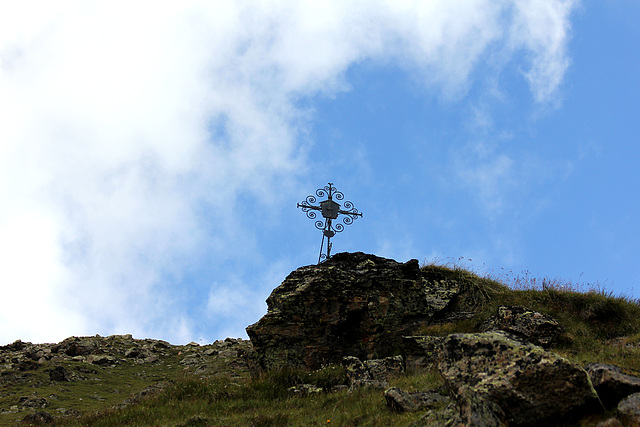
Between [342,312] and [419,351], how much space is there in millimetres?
3856

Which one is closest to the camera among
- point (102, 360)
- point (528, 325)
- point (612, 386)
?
point (612, 386)

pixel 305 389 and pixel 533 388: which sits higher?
pixel 305 389

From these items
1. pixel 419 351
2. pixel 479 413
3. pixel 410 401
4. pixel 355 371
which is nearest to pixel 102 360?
pixel 355 371

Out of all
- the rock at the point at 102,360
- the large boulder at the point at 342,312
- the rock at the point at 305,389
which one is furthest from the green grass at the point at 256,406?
the rock at the point at 102,360

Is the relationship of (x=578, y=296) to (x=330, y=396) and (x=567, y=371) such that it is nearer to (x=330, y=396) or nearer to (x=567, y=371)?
(x=330, y=396)

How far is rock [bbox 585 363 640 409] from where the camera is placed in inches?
290

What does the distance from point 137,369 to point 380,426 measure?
1848cm

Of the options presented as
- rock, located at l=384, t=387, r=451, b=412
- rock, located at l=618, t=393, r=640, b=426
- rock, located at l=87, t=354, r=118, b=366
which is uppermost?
rock, located at l=87, t=354, r=118, b=366

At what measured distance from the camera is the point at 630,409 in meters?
6.66

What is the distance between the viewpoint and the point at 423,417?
335 inches

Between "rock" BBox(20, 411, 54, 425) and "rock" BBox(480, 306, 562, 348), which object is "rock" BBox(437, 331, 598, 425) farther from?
"rock" BBox(20, 411, 54, 425)

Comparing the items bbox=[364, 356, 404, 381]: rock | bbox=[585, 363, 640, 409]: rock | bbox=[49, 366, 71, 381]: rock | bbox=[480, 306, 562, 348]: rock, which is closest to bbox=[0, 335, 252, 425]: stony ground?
bbox=[49, 366, 71, 381]: rock

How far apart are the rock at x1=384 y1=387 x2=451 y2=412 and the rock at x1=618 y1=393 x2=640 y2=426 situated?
11.5 feet

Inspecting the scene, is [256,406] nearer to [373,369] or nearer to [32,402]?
[373,369]
